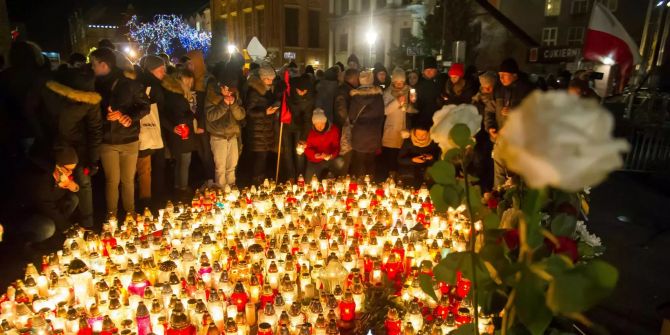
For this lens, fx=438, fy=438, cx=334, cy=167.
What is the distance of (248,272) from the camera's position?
11.3 ft

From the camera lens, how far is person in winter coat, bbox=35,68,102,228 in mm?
4578

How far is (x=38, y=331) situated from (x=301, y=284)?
1.68 m

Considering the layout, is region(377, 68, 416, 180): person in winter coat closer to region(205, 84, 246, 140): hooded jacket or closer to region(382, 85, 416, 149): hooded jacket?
region(382, 85, 416, 149): hooded jacket

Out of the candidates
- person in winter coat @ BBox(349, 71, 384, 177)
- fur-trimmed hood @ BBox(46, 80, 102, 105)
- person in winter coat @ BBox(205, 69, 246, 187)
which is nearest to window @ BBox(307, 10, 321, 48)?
person in winter coat @ BBox(349, 71, 384, 177)

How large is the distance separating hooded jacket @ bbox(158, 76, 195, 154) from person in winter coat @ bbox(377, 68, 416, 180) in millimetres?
2889

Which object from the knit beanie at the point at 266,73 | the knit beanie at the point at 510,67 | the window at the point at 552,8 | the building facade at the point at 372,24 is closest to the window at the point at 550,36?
the window at the point at 552,8

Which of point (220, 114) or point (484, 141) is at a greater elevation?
point (220, 114)

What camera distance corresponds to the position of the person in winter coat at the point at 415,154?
6363 millimetres

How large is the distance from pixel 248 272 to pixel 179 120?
3.33 meters

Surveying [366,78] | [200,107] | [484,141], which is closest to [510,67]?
[484,141]

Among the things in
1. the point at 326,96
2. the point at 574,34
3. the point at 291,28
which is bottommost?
the point at 326,96

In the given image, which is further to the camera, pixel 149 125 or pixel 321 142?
pixel 321 142

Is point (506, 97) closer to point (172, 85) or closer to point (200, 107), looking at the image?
point (200, 107)

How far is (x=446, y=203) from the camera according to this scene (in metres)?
1.23
